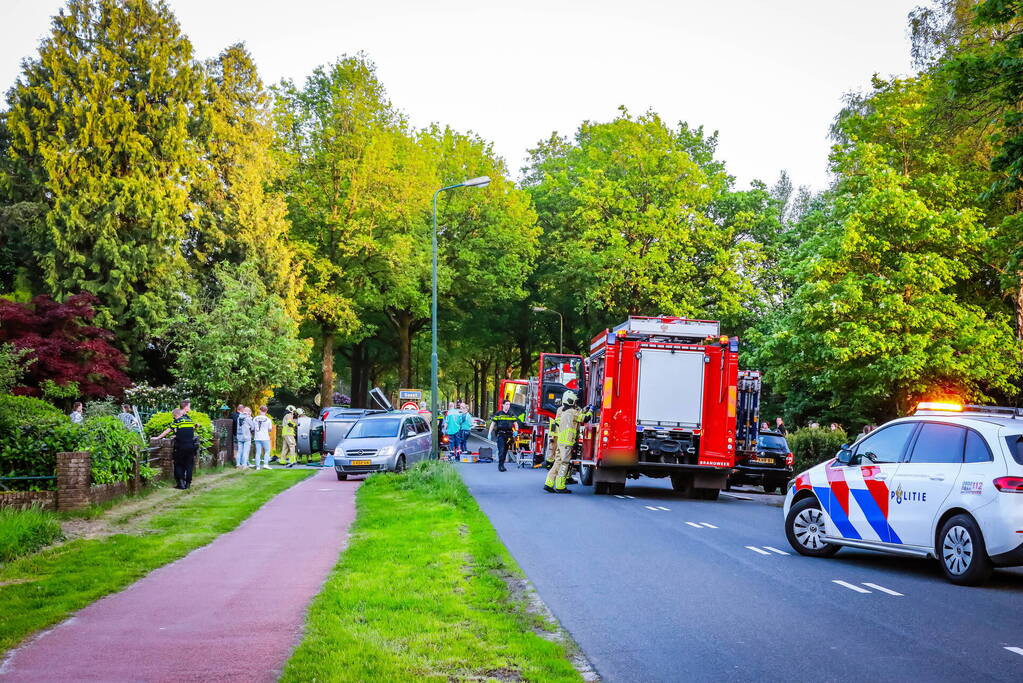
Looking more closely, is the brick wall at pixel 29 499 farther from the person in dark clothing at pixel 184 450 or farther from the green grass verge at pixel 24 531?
the person in dark clothing at pixel 184 450

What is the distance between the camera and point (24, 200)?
1446 inches

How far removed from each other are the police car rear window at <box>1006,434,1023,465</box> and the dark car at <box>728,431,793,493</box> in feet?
50.9

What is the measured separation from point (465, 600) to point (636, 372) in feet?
41.5

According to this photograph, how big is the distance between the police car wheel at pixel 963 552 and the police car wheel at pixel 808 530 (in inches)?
68.0

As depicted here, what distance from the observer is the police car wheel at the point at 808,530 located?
12258mm

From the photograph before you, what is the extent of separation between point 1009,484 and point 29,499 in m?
12.0

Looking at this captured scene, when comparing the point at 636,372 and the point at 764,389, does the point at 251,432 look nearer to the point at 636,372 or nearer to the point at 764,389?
the point at 636,372

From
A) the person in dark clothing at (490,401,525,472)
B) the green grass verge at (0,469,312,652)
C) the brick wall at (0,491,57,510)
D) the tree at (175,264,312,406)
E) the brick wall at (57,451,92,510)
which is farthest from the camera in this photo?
the tree at (175,264,312,406)

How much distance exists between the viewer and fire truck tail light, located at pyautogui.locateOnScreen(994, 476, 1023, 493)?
9.74 metres

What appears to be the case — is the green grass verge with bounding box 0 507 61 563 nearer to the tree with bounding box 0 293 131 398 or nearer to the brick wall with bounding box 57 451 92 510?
the brick wall with bounding box 57 451 92 510

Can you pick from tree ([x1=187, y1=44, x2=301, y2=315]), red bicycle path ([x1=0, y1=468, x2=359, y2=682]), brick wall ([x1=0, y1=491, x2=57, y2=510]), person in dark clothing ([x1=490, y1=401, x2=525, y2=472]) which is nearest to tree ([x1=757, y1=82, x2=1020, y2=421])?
person in dark clothing ([x1=490, y1=401, x2=525, y2=472])

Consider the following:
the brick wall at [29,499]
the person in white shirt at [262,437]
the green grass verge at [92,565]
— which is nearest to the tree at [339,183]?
the person in white shirt at [262,437]

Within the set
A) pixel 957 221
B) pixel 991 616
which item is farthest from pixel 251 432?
pixel 991 616

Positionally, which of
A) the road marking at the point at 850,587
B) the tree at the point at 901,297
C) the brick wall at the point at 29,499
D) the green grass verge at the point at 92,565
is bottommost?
the green grass verge at the point at 92,565
